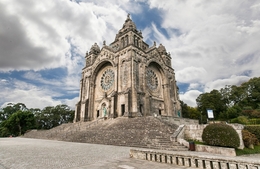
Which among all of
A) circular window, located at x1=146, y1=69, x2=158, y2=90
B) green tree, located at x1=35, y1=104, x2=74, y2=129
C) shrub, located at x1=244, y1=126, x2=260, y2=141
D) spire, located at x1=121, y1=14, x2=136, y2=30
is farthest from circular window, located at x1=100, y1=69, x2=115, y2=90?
green tree, located at x1=35, y1=104, x2=74, y2=129

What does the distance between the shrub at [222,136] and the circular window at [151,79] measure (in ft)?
66.9

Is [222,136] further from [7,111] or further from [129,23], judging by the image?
[7,111]

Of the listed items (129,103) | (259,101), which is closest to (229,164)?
(129,103)

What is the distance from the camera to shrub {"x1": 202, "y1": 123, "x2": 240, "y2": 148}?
9.08 metres

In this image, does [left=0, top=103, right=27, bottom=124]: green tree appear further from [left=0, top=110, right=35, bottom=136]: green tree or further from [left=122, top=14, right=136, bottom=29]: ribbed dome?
[left=122, top=14, right=136, bottom=29]: ribbed dome

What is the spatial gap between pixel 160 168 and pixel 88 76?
32.6 meters

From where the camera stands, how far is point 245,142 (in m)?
10.7

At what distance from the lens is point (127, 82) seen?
25.3 m

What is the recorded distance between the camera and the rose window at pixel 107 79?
3115 cm

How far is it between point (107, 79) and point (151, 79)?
979 centimetres

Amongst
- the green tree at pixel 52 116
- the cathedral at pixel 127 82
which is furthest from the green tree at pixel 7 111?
the cathedral at pixel 127 82

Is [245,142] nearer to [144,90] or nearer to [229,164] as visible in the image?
[229,164]

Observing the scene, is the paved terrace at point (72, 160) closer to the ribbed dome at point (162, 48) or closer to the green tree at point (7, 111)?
the ribbed dome at point (162, 48)

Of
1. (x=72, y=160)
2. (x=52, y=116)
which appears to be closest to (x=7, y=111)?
(x=52, y=116)
